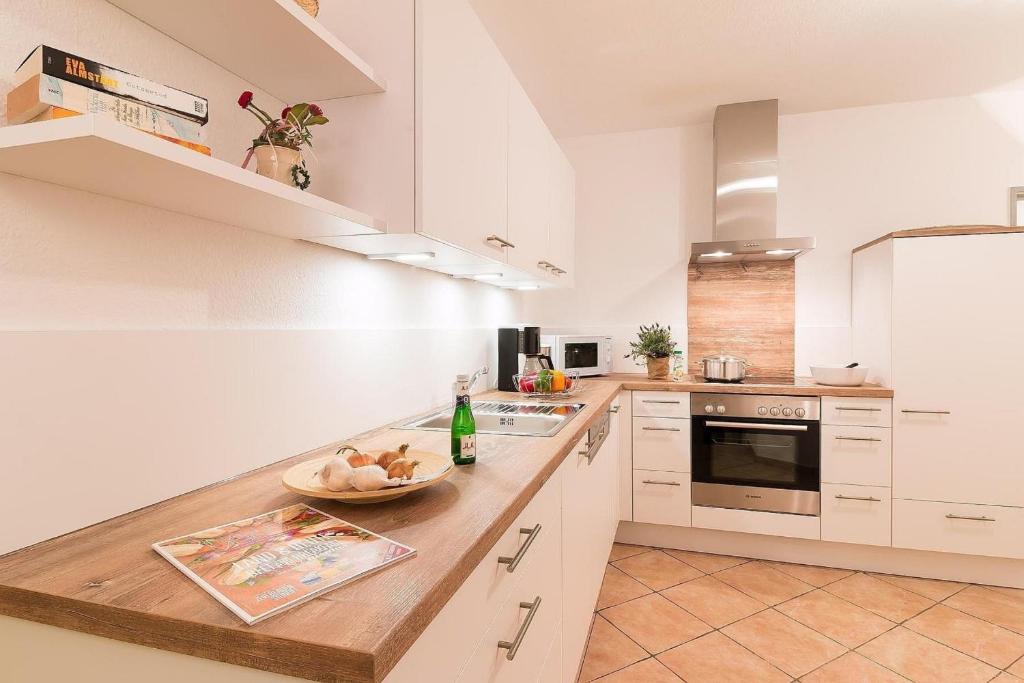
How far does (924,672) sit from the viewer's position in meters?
2.00

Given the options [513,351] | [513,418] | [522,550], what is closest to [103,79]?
[522,550]

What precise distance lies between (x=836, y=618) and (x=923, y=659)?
13.4 inches

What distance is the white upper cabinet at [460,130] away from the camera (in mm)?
1334

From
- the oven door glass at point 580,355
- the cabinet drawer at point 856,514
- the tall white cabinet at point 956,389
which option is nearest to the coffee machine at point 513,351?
the oven door glass at point 580,355

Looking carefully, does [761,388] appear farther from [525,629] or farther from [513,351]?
[525,629]

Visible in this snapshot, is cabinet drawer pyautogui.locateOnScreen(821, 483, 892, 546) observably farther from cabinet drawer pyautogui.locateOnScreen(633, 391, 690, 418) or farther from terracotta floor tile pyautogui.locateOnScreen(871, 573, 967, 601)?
cabinet drawer pyautogui.locateOnScreen(633, 391, 690, 418)

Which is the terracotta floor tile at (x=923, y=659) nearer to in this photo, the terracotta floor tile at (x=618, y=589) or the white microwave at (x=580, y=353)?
the terracotta floor tile at (x=618, y=589)

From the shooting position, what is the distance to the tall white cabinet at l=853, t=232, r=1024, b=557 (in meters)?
2.57

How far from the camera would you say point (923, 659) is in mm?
2082

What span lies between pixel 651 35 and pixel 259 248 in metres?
2.06

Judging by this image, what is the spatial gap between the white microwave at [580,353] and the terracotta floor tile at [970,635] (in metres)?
1.93

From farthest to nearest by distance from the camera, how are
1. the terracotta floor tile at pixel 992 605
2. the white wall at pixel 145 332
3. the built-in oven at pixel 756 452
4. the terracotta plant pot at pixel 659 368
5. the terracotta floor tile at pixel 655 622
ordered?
1. the terracotta plant pot at pixel 659 368
2. the built-in oven at pixel 756 452
3. the terracotta floor tile at pixel 992 605
4. the terracotta floor tile at pixel 655 622
5. the white wall at pixel 145 332

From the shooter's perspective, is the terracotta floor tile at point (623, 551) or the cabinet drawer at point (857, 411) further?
the terracotta floor tile at point (623, 551)

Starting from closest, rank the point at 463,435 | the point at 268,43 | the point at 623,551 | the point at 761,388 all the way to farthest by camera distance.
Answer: the point at 268,43, the point at 463,435, the point at 761,388, the point at 623,551
